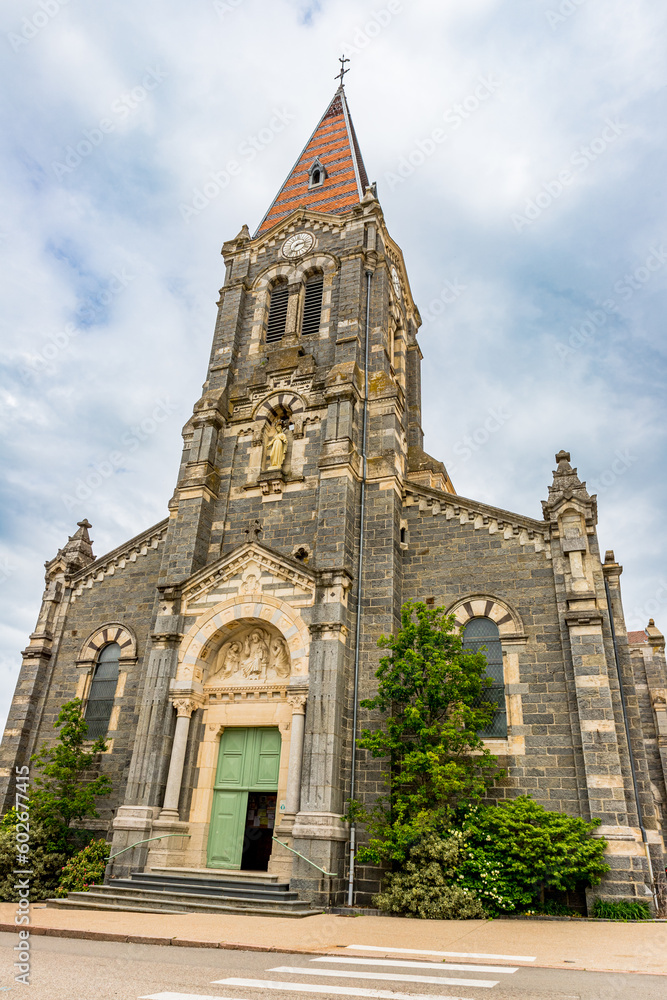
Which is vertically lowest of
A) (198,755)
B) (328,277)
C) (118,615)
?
(198,755)

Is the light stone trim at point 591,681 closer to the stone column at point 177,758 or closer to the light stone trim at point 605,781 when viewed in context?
the light stone trim at point 605,781

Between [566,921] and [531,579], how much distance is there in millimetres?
7449

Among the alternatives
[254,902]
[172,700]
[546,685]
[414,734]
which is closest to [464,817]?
[414,734]

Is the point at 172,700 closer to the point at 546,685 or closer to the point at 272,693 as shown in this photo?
the point at 272,693

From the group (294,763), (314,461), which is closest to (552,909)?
(294,763)

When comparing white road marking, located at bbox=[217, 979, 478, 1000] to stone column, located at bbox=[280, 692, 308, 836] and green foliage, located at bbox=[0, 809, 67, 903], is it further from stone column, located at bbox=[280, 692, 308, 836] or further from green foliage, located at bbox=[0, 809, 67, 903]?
green foliage, located at bbox=[0, 809, 67, 903]

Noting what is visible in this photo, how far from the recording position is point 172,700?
57.6ft

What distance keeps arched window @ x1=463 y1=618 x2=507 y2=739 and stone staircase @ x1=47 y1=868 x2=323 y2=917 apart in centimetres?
569

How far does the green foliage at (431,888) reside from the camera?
1326 centimetres

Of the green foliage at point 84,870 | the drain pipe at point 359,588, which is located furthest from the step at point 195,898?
the drain pipe at point 359,588

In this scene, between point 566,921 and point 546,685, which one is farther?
point 546,685


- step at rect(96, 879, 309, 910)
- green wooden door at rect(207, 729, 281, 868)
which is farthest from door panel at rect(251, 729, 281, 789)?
step at rect(96, 879, 309, 910)

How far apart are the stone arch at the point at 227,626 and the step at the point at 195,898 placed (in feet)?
15.6

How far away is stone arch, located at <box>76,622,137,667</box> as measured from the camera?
68.1 feet
